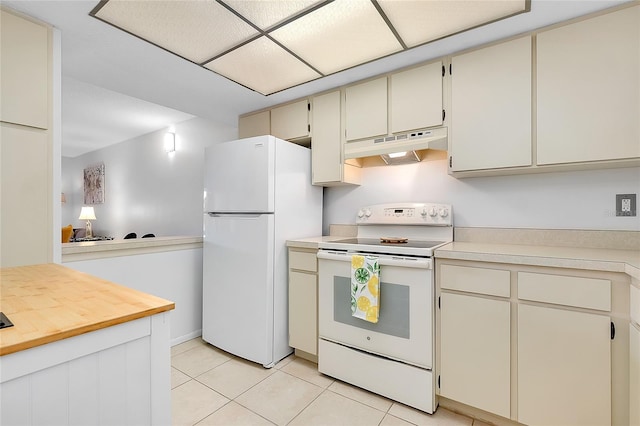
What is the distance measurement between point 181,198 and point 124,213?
6.86 feet

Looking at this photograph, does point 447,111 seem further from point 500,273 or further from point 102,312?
point 102,312

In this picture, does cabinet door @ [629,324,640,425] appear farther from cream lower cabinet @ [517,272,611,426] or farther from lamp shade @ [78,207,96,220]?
lamp shade @ [78,207,96,220]

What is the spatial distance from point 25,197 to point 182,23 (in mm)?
1305

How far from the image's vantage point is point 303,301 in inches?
92.0

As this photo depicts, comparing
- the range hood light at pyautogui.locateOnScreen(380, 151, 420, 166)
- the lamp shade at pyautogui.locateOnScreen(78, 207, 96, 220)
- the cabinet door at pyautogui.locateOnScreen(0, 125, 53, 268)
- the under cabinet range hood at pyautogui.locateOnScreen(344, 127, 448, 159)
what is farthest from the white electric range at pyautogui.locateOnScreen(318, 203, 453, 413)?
the lamp shade at pyautogui.locateOnScreen(78, 207, 96, 220)

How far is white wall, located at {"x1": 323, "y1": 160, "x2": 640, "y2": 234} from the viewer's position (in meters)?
1.77

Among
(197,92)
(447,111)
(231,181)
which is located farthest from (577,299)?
(197,92)

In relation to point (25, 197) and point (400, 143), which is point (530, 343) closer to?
point (400, 143)

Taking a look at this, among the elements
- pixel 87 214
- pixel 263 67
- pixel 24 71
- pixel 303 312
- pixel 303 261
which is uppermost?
pixel 263 67

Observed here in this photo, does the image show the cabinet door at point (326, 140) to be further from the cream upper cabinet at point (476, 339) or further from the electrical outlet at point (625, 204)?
the electrical outlet at point (625, 204)

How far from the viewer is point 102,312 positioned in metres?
0.85

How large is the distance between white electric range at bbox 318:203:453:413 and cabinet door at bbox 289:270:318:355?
0.33 feet

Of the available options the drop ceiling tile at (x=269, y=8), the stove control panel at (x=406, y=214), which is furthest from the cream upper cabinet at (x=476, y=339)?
the drop ceiling tile at (x=269, y=8)

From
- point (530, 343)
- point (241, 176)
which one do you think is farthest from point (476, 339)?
point (241, 176)
